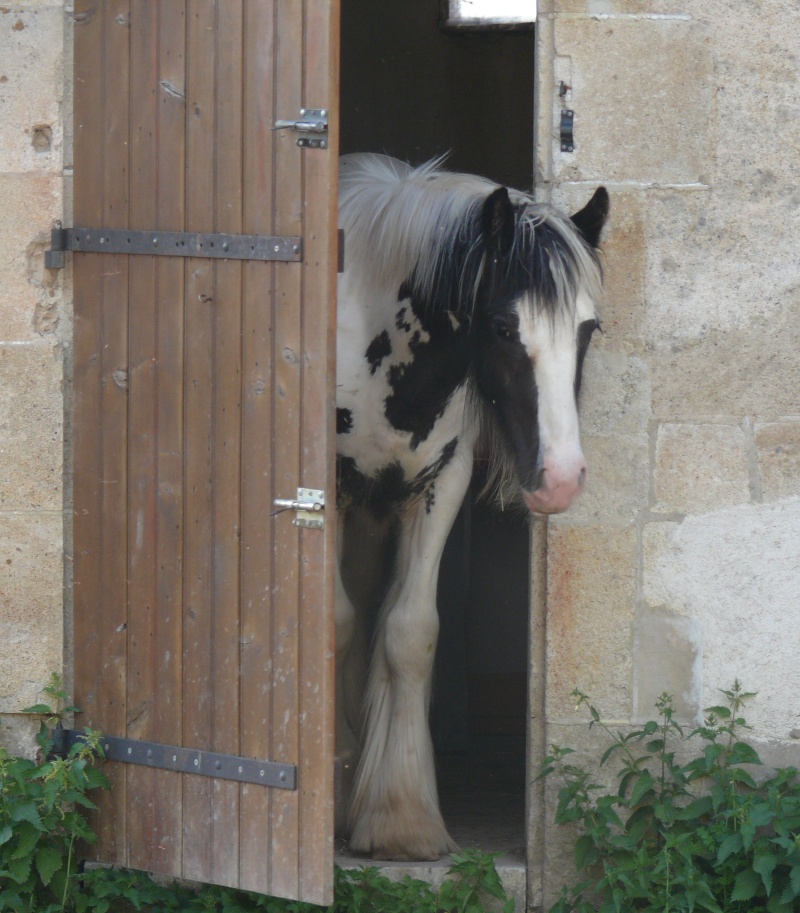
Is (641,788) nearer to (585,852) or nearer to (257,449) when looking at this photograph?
(585,852)

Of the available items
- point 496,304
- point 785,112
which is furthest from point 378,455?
point 785,112

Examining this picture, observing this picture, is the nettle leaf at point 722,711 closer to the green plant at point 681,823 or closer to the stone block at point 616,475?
the green plant at point 681,823

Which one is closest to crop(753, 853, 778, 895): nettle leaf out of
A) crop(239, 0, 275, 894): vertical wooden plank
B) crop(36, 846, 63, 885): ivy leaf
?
crop(239, 0, 275, 894): vertical wooden plank

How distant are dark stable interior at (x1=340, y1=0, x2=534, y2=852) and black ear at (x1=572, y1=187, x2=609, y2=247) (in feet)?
4.87

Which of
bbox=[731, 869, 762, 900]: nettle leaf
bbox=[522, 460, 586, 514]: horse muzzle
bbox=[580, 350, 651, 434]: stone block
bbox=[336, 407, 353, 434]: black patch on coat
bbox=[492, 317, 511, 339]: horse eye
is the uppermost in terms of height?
bbox=[492, 317, 511, 339]: horse eye

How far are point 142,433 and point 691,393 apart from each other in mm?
1543

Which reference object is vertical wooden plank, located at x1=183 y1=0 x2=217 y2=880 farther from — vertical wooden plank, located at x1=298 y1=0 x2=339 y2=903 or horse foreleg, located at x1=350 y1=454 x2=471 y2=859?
horse foreleg, located at x1=350 y1=454 x2=471 y2=859

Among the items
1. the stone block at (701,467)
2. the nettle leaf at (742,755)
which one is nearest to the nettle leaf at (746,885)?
the nettle leaf at (742,755)

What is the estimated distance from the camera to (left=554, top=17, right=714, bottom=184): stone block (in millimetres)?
3633

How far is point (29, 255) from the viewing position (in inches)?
143

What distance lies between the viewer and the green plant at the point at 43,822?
11.1ft

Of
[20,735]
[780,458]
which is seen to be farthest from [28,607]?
[780,458]

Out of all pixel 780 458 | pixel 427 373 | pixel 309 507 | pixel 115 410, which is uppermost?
pixel 427 373

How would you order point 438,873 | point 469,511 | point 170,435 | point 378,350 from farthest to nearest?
point 469,511 < point 378,350 < point 438,873 < point 170,435
